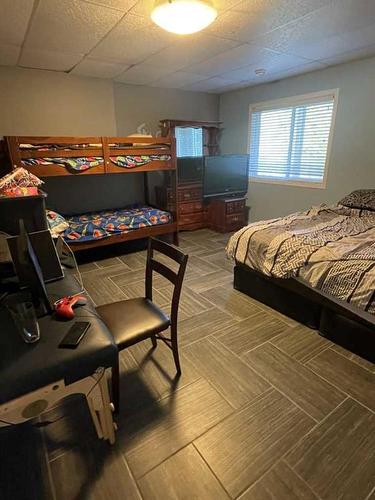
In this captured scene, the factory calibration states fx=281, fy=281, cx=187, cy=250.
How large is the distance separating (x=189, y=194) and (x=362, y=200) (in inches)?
97.2

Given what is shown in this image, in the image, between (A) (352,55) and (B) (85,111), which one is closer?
(A) (352,55)

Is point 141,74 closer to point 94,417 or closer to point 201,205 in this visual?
point 201,205

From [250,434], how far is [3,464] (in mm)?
1154

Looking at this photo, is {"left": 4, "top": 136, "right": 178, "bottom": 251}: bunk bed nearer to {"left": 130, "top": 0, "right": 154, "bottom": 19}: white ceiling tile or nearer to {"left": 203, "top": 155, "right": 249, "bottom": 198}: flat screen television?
{"left": 203, "top": 155, "right": 249, "bottom": 198}: flat screen television

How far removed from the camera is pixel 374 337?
1.79 metres

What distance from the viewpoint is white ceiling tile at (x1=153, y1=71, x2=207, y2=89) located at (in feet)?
12.2

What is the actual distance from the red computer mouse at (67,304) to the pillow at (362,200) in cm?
310

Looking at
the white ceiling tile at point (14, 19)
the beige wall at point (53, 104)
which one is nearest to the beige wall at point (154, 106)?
the beige wall at point (53, 104)

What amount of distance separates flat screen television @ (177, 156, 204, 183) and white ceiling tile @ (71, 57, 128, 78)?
1.47 metres

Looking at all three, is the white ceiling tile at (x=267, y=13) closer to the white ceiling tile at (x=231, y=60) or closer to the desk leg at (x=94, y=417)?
the white ceiling tile at (x=231, y=60)

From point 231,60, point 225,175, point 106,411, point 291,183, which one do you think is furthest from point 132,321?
point 225,175

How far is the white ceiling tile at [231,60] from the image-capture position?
2.81 meters

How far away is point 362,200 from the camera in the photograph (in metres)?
3.15

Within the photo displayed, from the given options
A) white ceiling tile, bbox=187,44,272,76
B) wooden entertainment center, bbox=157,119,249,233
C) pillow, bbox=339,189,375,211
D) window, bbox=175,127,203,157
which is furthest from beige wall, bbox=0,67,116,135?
pillow, bbox=339,189,375,211
